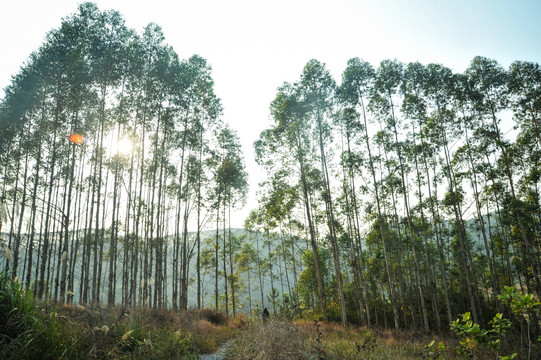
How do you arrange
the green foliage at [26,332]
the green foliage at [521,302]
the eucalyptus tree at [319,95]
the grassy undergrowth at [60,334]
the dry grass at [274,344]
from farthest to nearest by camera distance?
1. the eucalyptus tree at [319,95]
2. the dry grass at [274,344]
3. the grassy undergrowth at [60,334]
4. the green foliage at [26,332]
5. the green foliage at [521,302]

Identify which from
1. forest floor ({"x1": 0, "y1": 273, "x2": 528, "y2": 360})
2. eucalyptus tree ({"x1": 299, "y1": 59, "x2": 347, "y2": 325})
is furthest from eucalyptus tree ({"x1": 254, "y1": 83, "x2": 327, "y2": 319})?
forest floor ({"x1": 0, "y1": 273, "x2": 528, "y2": 360})

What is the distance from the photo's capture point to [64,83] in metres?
13.8

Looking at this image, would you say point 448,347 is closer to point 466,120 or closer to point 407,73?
point 466,120

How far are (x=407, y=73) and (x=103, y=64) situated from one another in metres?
17.3

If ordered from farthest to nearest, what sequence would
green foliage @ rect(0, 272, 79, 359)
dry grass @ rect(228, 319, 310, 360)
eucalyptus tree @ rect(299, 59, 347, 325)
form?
1. eucalyptus tree @ rect(299, 59, 347, 325)
2. dry grass @ rect(228, 319, 310, 360)
3. green foliage @ rect(0, 272, 79, 359)

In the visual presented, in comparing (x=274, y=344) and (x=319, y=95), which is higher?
(x=319, y=95)

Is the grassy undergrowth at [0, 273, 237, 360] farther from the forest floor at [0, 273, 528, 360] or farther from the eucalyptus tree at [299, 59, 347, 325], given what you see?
the eucalyptus tree at [299, 59, 347, 325]

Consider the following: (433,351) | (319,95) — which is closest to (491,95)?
(319,95)

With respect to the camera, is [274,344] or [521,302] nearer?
[521,302]

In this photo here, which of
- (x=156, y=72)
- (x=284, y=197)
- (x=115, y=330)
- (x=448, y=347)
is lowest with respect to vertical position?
(x=448, y=347)

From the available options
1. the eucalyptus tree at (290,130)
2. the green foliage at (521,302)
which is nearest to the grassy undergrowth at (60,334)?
the green foliage at (521,302)

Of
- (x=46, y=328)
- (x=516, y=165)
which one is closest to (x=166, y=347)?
(x=46, y=328)

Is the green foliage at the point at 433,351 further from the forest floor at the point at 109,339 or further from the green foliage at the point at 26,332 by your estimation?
the green foliage at the point at 26,332

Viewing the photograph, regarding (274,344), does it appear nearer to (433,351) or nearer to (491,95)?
(433,351)
